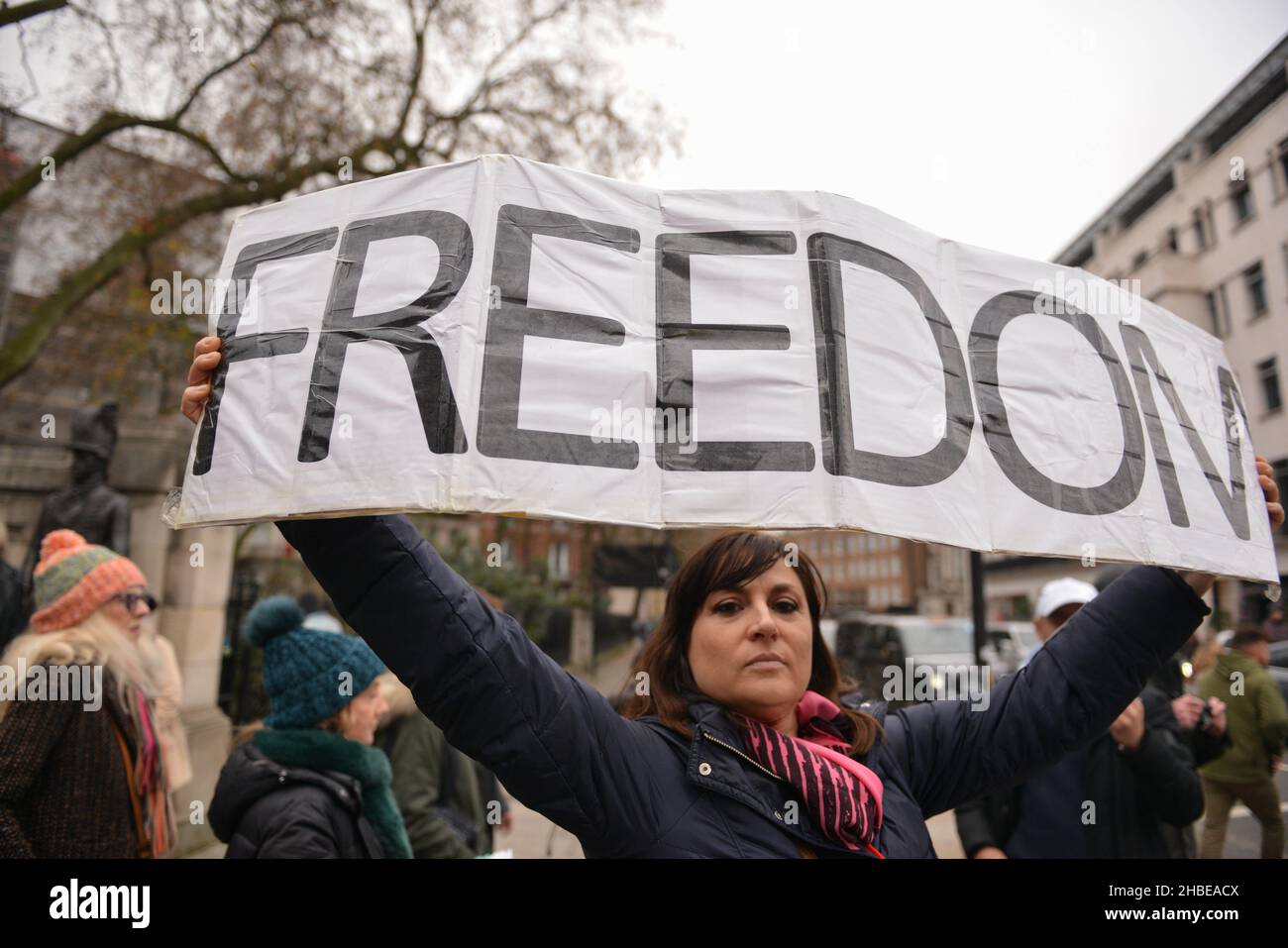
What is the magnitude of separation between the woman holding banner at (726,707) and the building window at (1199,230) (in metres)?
38.3

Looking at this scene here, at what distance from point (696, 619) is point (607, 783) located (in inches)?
19.6

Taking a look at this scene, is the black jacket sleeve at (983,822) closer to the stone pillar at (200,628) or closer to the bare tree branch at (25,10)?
the stone pillar at (200,628)

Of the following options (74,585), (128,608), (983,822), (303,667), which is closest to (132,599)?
(128,608)

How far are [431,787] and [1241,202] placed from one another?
37625 millimetres

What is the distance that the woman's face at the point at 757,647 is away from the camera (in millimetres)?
1782

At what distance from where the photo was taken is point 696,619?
1926 millimetres

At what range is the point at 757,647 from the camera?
1.81 meters

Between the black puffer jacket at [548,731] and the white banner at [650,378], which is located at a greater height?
the white banner at [650,378]

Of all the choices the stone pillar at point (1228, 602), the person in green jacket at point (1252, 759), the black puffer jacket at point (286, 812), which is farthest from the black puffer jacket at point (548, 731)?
the stone pillar at point (1228, 602)

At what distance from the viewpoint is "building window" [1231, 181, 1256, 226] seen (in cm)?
3006

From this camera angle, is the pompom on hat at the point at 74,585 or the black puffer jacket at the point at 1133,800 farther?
the black puffer jacket at the point at 1133,800

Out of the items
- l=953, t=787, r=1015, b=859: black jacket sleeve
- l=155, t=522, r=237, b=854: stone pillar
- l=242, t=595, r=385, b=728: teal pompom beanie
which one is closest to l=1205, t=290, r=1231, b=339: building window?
l=953, t=787, r=1015, b=859: black jacket sleeve

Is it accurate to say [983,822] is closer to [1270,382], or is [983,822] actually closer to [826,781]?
[826,781]
